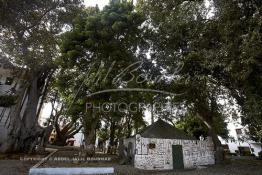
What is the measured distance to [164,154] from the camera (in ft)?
54.2

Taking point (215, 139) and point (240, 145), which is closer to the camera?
point (215, 139)

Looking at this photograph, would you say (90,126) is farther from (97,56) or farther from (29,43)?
(29,43)

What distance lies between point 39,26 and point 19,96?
22.7 feet

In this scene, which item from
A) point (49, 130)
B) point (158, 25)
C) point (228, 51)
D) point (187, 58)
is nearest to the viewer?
point (228, 51)

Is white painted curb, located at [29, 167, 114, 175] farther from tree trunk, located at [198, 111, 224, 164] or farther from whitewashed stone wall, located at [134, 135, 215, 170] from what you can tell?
tree trunk, located at [198, 111, 224, 164]

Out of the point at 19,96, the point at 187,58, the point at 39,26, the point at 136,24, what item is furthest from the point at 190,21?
the point at 19,96

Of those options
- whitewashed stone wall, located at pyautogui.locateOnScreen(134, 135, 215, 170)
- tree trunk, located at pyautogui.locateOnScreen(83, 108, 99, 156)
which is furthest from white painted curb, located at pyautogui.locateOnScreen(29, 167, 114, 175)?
tree trunk, located at pyautogui.locateOnScreen(83, 108, 99, 156)

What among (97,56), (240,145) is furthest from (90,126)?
(240,145)

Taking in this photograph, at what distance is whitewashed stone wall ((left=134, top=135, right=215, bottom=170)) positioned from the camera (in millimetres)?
15742

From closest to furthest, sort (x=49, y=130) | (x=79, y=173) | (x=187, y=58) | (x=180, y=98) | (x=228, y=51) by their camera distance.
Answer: (x=79, y=173)
(x=228, y=51)
(x=187, y=58)
(x=180, y=98)
(x=49, y=130)

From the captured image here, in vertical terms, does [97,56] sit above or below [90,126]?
above

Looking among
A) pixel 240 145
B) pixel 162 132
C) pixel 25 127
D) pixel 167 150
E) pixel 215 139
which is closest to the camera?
pixel 167 150

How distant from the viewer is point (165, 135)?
1759cm

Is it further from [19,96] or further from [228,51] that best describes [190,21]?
[19,96]
